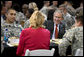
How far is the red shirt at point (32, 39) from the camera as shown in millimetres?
4152

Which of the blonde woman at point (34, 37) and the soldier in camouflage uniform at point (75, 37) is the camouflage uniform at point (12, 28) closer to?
the blonde woman at point (34, 37)

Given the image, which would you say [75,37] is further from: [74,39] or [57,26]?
[57,26]

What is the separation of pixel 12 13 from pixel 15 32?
1.51 feet

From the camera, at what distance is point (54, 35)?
19.0 ft

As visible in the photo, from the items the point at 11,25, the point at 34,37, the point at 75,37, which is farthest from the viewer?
the point at 11,25

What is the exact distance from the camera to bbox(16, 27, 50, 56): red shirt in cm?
415

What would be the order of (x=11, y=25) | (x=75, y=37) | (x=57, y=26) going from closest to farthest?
(x=75, y=37) → (x=11, y=25) → (x=57, y=26)

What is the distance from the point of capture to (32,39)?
4.18 m

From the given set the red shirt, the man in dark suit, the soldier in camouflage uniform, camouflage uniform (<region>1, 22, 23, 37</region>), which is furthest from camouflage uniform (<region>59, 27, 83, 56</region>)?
camouflage uniform (<region>1, 22, 23, 37</region>)

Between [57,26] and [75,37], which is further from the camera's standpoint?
[57,26]

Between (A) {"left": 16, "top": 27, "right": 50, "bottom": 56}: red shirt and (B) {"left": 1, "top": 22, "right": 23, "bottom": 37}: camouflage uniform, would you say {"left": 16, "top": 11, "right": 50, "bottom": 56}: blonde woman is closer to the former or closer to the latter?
(A) {"left": 16, "top": 27, "right": 50, "bottom": 56}: red shirt

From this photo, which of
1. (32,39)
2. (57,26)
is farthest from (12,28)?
(32,39)

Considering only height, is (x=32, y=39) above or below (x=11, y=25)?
below

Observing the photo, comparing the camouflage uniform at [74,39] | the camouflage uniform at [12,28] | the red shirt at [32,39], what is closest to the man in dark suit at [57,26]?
the camouflage uniform at [12,28]
